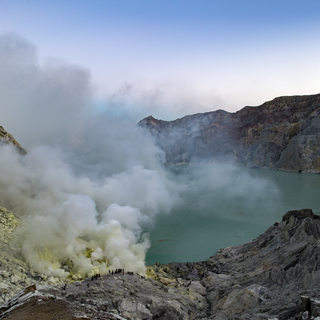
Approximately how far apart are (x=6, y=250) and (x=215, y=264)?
1434 centimetres

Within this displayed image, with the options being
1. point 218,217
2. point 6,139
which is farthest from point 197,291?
point 6,139

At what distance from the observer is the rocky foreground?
8.02 metres

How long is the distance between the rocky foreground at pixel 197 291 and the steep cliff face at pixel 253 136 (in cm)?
7489

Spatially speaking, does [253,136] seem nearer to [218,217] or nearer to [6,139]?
[218,217]

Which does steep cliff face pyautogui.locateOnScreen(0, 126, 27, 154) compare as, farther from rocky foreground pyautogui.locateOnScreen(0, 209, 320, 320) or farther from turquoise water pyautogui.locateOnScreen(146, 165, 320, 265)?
turquoise water pyautogui.locateOnScreen(146, 165, 320, 265)

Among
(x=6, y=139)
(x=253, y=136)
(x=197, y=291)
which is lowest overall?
(x=197, y=291)

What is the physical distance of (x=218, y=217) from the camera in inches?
1239

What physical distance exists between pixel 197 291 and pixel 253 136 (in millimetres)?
111313

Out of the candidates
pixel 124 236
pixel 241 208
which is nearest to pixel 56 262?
pixel 124 236

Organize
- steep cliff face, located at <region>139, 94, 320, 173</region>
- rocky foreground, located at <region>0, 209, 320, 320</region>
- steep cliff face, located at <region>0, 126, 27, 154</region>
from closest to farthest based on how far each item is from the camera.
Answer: rocky foreground, located at <region>0, 209, 320, 320</region>, steep cliff face, located at <region>0, 126, 27, 154</region>, steep cliff face, located at <region>139, 94, 320, 173</region>

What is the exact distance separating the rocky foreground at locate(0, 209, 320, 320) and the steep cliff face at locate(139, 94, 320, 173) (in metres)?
74.9

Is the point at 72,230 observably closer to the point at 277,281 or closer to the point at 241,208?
the point at 277,281

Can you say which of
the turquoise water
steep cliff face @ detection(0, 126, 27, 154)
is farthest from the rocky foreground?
steep cliff face @ detection(0, 126, 27, 154)

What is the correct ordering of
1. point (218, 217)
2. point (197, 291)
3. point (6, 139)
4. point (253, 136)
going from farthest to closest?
1. point (253, 136)
2. point (218, 217)
3. point (6, 139)
4. point (197, 291)
